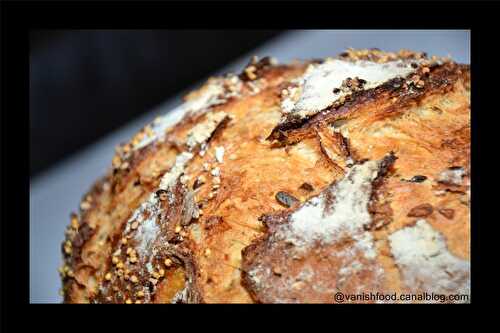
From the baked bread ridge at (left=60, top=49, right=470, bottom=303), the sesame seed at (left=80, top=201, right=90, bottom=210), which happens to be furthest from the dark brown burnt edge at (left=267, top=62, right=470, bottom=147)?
the sesame seed at (left=80, top=201, right=90, bottom=210)

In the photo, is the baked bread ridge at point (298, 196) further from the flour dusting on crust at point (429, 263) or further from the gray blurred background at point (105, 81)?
the gray blurred background at point (105, 81)

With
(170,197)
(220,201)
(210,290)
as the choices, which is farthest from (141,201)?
(210,290)

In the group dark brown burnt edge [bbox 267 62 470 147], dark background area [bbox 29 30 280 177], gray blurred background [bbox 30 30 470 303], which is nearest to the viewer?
dark brown burnt edge [bbox 267 62 470 147]

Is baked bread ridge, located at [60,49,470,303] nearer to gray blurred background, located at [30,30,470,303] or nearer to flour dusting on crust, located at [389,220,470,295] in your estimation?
flour dusting on crust, located at [389,220,470,295]

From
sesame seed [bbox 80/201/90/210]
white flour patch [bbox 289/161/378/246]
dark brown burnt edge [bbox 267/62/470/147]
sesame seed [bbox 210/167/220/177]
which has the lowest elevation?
sesame seed [bbox 80/201/90/210]

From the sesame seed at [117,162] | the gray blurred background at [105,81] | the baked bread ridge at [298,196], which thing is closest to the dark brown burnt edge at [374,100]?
the baked bread ridge at [298,196]

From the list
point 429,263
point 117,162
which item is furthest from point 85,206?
point 429,263

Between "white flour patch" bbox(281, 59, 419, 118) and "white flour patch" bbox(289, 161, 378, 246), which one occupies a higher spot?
"white flour patch" bbox(281, 59, 419, 118)

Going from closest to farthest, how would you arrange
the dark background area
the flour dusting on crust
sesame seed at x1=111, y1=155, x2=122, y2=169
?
1. the flour dusting on crust
2. sesame seed at x1=111, y1=155, x2=122, y2=169
3. the dark background area
